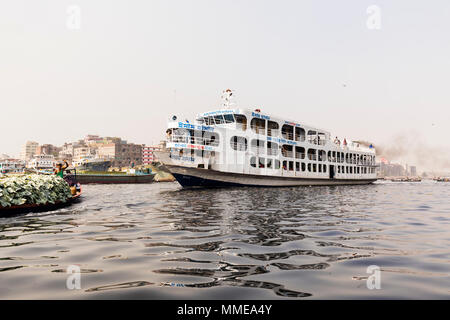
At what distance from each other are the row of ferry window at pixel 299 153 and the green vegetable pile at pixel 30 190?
16956 millimetres

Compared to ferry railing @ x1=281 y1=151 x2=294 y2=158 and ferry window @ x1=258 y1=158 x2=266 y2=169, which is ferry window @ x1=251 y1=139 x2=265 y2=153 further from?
ferry railing @ x1=281 y1=151 x2=294 y2=158

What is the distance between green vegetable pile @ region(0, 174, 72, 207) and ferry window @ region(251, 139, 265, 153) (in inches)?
745

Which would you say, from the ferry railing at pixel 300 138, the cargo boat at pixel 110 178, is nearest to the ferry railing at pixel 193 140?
the ferry railing at pixel 300 138

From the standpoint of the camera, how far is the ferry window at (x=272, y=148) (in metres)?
32.4

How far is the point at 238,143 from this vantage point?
29.4 meters

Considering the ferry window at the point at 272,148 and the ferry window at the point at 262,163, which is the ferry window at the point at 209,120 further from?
the ferry window at the point at 272,148

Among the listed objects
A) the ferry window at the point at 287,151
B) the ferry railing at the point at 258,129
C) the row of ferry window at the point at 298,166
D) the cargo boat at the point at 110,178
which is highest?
the ferry railing at the point at 258,129

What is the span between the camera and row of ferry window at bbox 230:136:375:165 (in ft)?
96.8

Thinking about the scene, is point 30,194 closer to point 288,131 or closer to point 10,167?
point 288,131

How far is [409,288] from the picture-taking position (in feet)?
13.0

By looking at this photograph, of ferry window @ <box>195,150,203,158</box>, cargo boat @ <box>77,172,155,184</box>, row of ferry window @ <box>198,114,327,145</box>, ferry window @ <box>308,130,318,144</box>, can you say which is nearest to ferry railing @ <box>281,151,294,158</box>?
row of ferry window @ <box>198,114,327,145</box>

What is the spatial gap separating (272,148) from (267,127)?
2.34m
